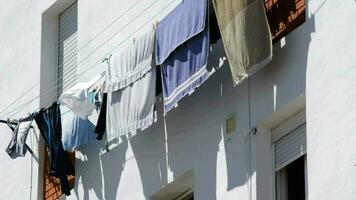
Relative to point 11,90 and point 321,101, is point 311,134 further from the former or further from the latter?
point 11,90

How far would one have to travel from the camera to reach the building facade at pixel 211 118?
16078mm

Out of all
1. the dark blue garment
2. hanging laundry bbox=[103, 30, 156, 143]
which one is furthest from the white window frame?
the dark blue garment

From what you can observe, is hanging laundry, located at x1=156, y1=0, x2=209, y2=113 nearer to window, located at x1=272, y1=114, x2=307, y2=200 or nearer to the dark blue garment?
window, located at x1=272, y1=114, x2=307, y2=200

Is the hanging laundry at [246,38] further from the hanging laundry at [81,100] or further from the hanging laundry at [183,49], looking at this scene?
the hanging laundry at [81,100]

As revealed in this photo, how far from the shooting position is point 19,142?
21.8 metres

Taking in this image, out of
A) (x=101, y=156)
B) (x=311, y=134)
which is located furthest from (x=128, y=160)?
(x=311, y=134)

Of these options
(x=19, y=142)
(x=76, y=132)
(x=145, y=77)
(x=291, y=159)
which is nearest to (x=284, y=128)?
(x=291, y=159)

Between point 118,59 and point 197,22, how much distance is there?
6.99 ft

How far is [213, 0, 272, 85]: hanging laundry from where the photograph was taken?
16.9m

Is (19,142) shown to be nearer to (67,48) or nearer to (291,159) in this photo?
(67,48)

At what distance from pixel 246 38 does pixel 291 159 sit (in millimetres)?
1376

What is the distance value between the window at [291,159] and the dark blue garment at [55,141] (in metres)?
4.48

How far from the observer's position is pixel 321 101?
1622 centimetres

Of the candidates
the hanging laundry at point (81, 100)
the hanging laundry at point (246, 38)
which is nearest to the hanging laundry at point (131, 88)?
the hanging laundry at point (81, 100)
